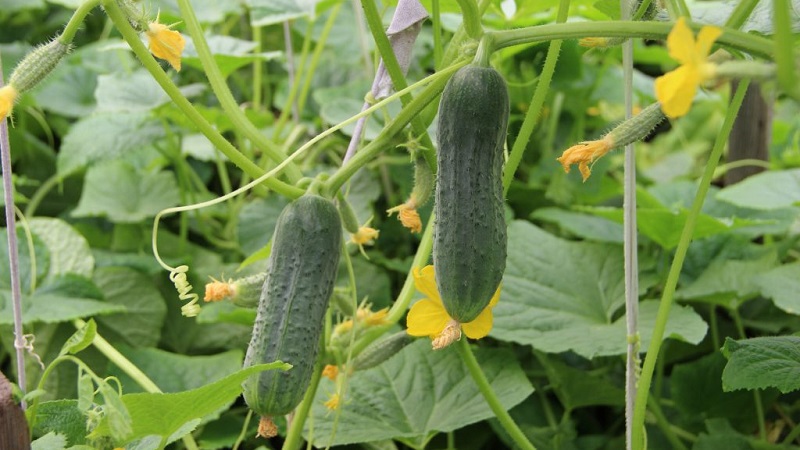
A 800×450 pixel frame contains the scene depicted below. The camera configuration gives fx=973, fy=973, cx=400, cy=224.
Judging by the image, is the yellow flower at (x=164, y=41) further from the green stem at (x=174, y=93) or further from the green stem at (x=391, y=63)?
the green stem at (x=391, y=63)

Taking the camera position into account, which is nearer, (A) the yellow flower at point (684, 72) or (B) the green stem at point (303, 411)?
(A) the yellow flower at point (684, 72)

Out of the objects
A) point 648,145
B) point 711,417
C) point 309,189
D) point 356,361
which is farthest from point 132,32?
point 648,145

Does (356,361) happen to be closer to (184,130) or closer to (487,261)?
(487,261)

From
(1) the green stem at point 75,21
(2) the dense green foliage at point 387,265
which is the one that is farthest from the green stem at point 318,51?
(1) the green stem at point 75,21

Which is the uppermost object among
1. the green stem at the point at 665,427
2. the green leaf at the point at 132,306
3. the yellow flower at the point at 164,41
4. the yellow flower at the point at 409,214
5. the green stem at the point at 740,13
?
the yellow flower at the point at 164,41

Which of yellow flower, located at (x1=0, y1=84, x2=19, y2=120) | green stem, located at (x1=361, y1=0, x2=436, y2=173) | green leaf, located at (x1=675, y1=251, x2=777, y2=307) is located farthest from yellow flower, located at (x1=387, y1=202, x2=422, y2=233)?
green leaf, located at (x1=675, y1=251, x2=777, y2=307)

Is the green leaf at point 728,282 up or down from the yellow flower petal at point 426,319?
down
